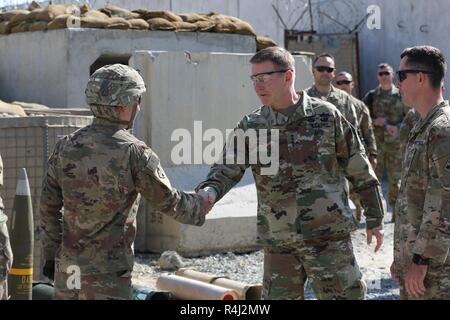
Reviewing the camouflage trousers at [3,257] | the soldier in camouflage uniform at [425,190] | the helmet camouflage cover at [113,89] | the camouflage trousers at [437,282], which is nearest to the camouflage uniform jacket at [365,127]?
the soldier in camouflage uniform at [425,190]

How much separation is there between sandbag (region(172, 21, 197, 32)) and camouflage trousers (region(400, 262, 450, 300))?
315 inches

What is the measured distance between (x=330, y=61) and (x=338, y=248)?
3.94 meters

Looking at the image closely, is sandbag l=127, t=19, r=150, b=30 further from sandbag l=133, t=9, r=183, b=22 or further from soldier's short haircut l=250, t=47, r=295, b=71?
soldier's short haircut l=250, t=47, r=295, b=71

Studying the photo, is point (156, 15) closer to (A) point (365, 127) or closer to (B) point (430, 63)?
(A) point (365, 127)

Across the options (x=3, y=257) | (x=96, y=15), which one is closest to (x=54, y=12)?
(x=96, y=15)

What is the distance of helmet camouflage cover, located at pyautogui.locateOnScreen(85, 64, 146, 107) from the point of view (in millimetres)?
4043

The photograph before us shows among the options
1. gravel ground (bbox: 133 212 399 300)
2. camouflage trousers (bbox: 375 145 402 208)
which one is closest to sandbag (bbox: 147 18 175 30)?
camouflage trousers (bbox: 375 145 402 208)

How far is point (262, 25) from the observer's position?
1752 centimetres

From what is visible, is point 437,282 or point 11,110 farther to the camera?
point 11,110

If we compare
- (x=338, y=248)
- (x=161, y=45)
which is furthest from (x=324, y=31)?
(x=338, y=248)

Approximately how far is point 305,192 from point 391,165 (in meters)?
6.52

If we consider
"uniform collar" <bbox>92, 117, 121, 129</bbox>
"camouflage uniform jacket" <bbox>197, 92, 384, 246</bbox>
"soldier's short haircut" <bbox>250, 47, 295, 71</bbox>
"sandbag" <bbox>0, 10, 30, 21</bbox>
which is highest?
"sandbag" <bbox>0, 10, 30, 21</bbox>

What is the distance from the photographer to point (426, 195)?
12.9ft
